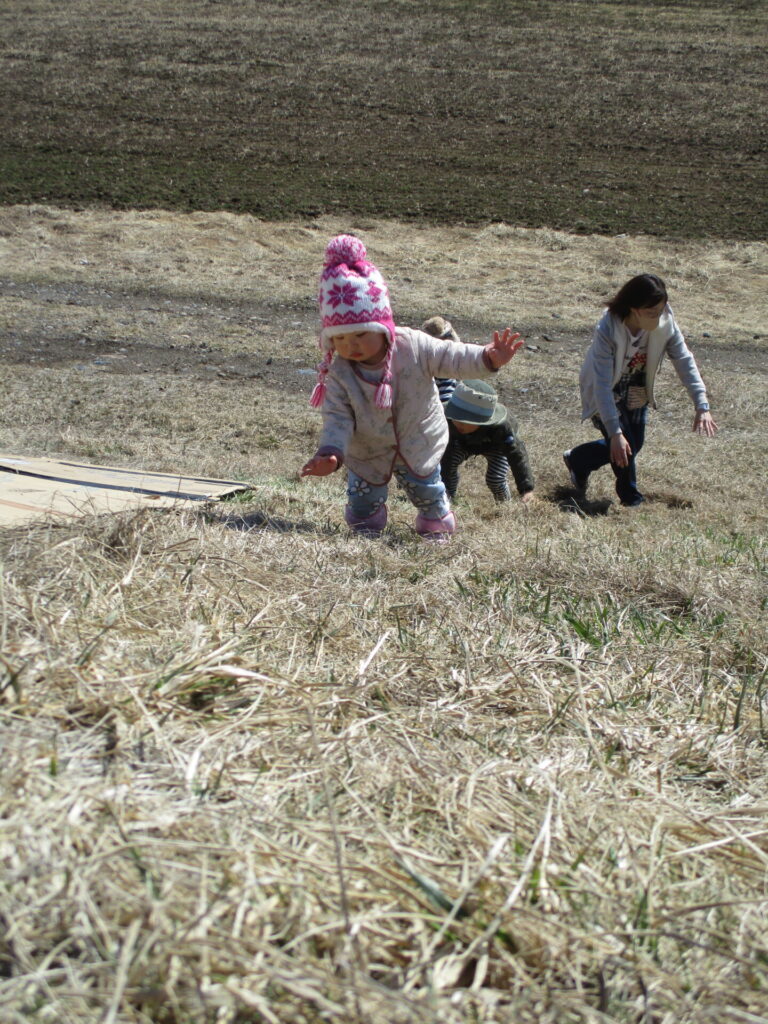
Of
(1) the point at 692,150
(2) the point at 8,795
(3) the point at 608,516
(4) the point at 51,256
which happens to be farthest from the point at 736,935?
(1) the point at 692,150

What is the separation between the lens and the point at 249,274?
12203 millimetres

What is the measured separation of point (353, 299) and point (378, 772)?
7.65 ft

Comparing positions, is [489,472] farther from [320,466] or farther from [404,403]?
[320,466]

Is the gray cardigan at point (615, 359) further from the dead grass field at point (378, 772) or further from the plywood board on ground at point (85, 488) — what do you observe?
the plywood board on ground at point (85, 488)

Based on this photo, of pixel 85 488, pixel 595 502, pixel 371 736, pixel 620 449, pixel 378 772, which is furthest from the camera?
pixel 595 502

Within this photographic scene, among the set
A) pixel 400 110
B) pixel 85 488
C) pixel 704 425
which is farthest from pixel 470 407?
pixel 400 110

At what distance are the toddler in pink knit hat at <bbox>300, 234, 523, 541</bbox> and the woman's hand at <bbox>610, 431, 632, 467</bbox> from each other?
51.1 inches

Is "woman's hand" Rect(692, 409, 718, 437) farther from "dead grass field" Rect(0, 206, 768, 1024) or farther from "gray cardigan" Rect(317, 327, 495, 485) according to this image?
"gray cardigan" Rect(317, 327, 495, 485)

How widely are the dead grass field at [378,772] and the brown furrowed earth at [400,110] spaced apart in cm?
1283

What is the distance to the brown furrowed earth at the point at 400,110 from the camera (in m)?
15.6

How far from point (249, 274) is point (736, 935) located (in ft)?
38.0

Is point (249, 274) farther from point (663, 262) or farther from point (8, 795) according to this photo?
point (8, 795)

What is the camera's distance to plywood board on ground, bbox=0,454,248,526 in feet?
12.1

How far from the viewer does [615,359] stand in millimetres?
5227
